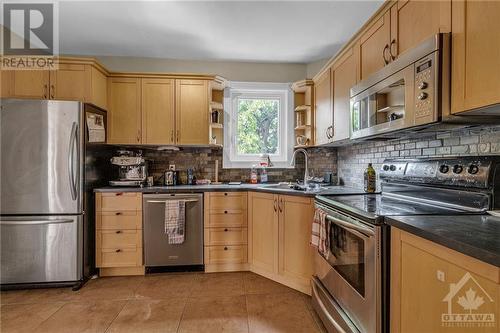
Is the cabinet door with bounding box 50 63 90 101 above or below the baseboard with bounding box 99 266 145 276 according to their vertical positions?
above

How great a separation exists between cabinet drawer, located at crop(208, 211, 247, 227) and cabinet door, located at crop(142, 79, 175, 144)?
1014mm

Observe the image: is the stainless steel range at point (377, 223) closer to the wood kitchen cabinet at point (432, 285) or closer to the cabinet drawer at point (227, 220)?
the wood kitchen cabinet at point (432, 285)

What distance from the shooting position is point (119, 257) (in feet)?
8.51

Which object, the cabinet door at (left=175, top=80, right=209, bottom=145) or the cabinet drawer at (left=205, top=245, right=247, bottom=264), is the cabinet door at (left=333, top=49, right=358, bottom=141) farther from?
the cabinet drawer at (left=205, top=245, right=247, bottom=264)

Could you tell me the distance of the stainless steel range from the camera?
1.19 m

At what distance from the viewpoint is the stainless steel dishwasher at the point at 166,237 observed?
2.60 metres

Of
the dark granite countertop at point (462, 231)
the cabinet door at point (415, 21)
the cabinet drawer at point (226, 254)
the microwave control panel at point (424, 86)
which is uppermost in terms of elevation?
the cabinet door at point (415, 21)

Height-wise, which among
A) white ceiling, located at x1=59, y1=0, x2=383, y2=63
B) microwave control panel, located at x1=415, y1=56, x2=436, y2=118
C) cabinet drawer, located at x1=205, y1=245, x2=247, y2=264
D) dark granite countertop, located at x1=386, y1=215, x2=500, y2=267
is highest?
white ceiling, located at x1=59, y1=0, x2=383, y2=63

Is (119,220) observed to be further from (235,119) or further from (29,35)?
(29,35)

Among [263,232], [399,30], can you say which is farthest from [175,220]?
[399,30]

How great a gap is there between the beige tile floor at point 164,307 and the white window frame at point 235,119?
141 cm

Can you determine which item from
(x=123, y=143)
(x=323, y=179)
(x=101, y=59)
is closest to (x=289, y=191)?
(x=323, y=179)

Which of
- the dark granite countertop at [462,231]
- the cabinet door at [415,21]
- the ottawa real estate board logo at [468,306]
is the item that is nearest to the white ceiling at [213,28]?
the cabinet door at [415,21]

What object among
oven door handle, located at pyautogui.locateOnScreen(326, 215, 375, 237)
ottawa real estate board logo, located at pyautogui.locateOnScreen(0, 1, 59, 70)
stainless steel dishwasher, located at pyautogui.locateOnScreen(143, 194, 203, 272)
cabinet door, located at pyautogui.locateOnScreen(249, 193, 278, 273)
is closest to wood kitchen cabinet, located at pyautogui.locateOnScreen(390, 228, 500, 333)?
oven door handle, located at pyautogui.locateOnScreen(326, 215, 375, 237)
